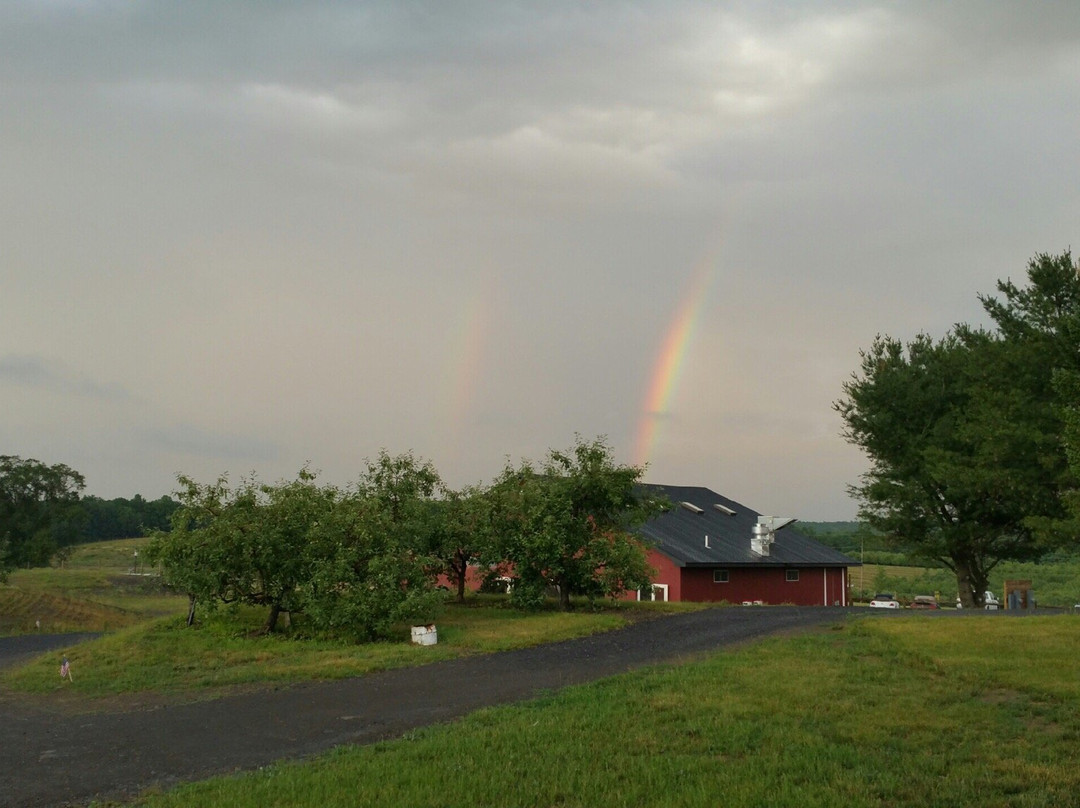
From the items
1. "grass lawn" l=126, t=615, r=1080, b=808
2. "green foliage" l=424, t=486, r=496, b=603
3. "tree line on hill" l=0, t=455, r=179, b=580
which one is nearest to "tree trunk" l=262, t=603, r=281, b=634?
"green foliage" l=424, t=486, r=496, b=603

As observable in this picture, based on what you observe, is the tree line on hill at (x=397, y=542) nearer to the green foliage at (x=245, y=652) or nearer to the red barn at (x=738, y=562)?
the green foliage at (x=245, y=652)

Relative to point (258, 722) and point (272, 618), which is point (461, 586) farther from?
point (258, 722)

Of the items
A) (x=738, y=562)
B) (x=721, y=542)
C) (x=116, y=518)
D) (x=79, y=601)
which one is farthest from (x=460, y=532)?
(x=116, y=518)

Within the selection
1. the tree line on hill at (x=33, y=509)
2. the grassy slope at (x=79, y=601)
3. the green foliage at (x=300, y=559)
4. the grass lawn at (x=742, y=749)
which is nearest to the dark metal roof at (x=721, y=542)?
the green foliage at (x=300, y=559)

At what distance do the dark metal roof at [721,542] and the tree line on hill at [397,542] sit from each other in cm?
839

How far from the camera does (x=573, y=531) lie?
2586 cm

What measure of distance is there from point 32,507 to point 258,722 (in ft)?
223

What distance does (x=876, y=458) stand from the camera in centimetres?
4291

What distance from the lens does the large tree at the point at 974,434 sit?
3111 centimetres

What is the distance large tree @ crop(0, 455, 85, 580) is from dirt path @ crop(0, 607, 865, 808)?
Answer: 199 ft

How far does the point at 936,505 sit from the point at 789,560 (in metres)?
7.87

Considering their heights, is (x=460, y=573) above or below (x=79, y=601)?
above

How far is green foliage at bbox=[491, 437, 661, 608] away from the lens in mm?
25219

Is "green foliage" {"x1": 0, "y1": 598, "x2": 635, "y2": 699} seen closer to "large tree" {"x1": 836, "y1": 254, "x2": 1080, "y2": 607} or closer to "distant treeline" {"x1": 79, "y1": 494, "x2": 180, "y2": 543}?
"large tree" {"x1": 836, "y1": 254, "x2": 1080, "y2": 607}
